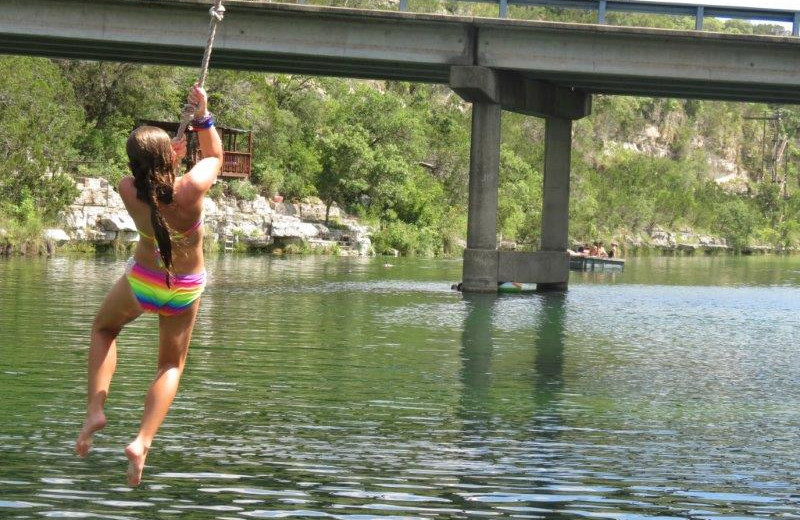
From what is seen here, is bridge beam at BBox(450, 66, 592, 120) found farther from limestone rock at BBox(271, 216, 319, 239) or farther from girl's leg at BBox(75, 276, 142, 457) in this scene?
girl's leg at BBox(75, 276, 142, 457)

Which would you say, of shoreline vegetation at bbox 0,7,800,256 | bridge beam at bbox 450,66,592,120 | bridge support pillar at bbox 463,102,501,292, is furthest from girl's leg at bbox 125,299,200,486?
shoreline vegetation at bbox 0,7,800,256

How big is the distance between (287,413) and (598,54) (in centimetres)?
3067

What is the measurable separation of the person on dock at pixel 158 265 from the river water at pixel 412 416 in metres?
1.91

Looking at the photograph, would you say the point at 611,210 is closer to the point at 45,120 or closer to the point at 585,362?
the point at 45,120

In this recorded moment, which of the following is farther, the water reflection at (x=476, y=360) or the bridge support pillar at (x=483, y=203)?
the bridge support pillar at (x=483, y=203)

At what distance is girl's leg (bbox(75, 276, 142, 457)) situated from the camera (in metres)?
9.11

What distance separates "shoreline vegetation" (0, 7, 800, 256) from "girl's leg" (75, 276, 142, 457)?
5088 cm

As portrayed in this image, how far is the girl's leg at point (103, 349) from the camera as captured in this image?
9109 mm

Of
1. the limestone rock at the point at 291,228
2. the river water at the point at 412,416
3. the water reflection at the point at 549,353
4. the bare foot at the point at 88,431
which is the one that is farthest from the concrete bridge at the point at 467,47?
the bare foot at the point at 88,431

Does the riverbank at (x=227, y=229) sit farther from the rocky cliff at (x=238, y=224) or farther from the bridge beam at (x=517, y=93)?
the bridge beam at (x=517, y=93)

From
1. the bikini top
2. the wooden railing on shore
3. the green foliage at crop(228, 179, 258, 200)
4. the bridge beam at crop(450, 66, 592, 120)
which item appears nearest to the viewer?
the bikini top

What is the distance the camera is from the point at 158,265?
9039 mm

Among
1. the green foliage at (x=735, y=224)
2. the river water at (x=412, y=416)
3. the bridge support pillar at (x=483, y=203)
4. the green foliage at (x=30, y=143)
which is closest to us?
the river water at (x=412, y=416)

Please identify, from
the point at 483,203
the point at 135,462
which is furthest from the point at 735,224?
the point at 135,462
